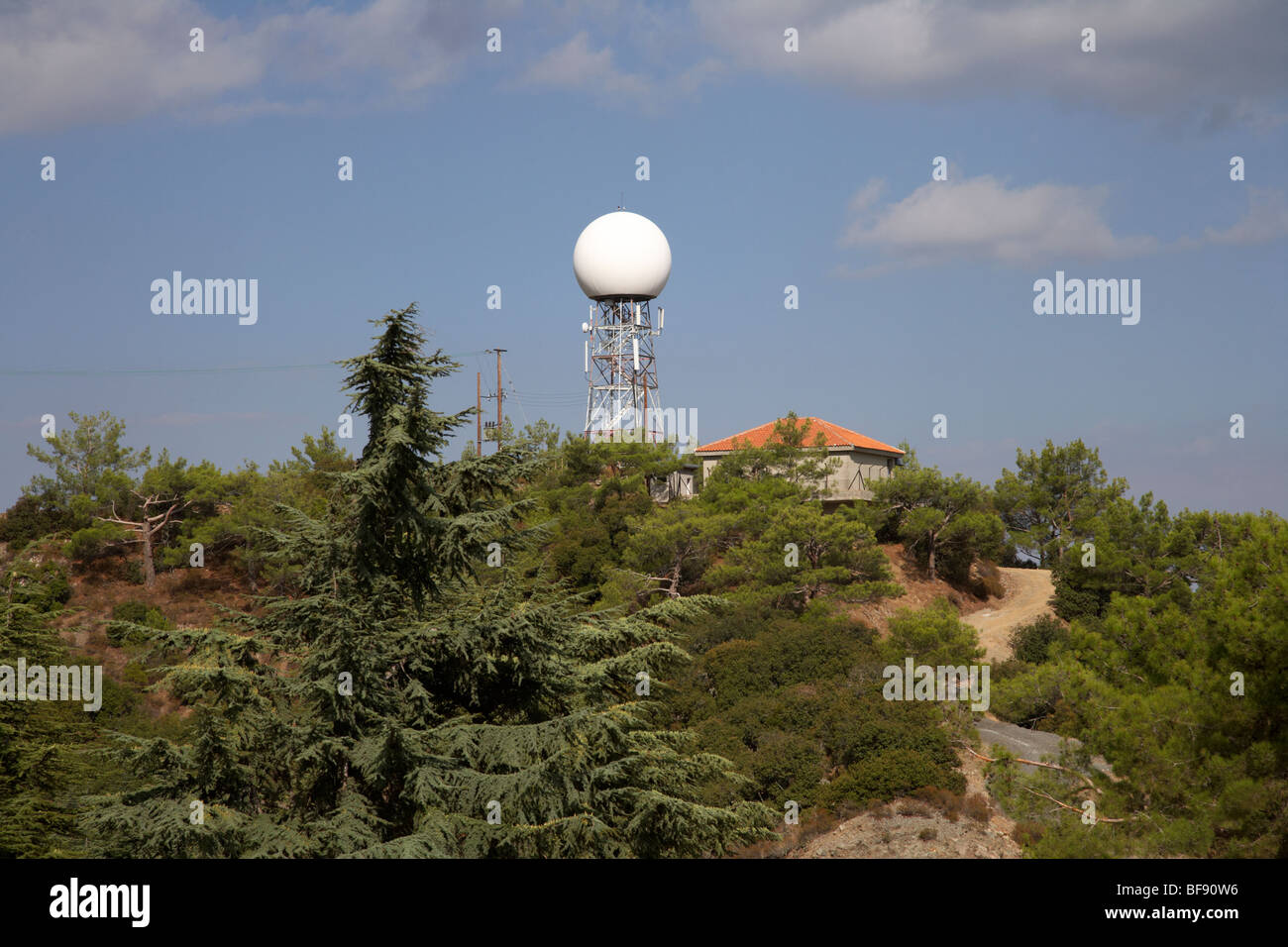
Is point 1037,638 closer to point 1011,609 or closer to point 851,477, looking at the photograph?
point 1011,609

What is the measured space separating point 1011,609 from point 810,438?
969 cm

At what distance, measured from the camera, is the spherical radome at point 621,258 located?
41.4 m

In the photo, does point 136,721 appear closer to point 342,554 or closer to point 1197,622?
point 342,554

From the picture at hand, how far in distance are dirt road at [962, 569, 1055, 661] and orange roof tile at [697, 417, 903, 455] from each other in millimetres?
6993

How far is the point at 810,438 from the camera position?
133 feet

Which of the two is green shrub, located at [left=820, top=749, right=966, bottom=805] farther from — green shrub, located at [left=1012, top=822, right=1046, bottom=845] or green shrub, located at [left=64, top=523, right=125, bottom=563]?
green shrub, located at [left=64, top=523, right=125, bottom=563]

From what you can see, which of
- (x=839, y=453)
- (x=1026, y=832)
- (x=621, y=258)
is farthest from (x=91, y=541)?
(x=1026, y=832)

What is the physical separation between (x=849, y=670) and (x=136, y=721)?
1588cm

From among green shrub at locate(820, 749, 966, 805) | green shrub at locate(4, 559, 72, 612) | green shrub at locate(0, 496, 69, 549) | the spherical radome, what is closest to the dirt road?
green shrub at locate(820, 749, 966, 805)

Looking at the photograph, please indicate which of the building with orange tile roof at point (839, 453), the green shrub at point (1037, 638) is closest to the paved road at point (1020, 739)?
the green shrub at point (1037, 638)
